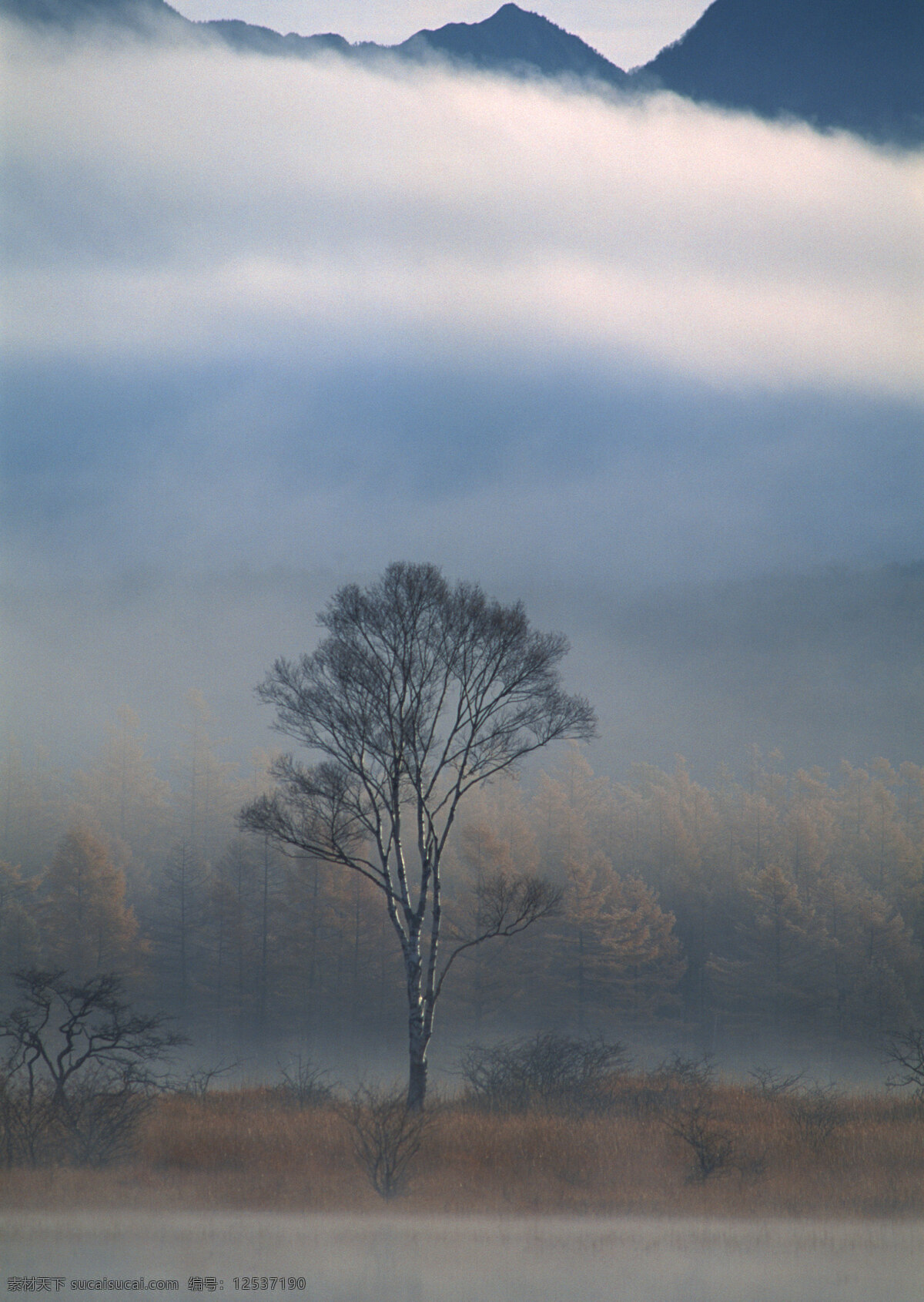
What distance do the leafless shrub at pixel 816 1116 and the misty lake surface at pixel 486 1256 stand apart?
127 inches

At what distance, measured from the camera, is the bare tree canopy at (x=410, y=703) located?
2216cm

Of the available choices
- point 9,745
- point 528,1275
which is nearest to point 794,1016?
point 528,1275

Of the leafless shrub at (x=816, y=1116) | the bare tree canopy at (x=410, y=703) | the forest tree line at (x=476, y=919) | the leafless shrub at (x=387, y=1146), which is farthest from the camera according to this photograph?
the forest tree line at (x=476, y=919)

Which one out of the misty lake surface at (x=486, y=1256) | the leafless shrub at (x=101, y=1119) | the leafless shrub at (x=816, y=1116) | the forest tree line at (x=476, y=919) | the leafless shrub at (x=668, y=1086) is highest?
the forest tree line at (x=476, y=919)

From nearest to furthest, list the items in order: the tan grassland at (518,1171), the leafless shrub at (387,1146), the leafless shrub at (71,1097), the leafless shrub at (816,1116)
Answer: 1. the tan grassland at (518,1171)
2. the leafless shrub at (387,1146)
3. the leafless shrub at (71,1097)
4. the leafless shrub at (816,1116)

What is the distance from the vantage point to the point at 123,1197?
1414cm

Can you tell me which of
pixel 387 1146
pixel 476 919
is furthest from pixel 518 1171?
pixel 476 919

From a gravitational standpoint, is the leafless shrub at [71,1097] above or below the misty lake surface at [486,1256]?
above

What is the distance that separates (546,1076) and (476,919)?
28375 millimetres

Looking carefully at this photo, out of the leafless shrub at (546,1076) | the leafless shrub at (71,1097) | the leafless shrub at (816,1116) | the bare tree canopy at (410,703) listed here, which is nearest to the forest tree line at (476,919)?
the leafless shrub at (546,1076)

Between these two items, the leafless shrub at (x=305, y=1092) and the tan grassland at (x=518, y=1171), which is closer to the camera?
the tan grassland at (x=518, y=1171)

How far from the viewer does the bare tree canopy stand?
22156mm

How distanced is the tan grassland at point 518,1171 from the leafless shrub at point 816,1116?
0.35ft

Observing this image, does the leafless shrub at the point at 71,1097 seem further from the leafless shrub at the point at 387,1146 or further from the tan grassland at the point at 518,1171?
the leafless shrub at the point at 387,1146
